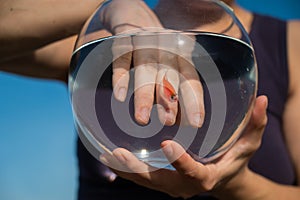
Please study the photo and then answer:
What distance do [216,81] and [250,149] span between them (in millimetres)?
230

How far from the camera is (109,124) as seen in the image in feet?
1.52

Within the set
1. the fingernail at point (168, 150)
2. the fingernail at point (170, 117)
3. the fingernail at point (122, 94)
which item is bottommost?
the fingernail at point (168, 150)

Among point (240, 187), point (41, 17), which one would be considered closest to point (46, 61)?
point (41, 17)

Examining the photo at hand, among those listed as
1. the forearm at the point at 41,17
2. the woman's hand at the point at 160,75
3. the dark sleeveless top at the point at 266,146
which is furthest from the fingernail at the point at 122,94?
the dark sleeveless top at the point at 266,146

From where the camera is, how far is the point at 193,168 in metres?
0.56

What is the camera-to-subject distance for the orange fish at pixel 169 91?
1.44 feet

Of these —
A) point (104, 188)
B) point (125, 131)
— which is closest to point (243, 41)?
point (125, 131)

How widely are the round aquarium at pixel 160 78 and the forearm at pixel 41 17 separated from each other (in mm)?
91

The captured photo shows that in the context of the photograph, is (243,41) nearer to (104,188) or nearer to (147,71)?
(147,71)

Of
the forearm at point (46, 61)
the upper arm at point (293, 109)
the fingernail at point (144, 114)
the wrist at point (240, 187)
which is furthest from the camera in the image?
the upper arm at point (293, 109)

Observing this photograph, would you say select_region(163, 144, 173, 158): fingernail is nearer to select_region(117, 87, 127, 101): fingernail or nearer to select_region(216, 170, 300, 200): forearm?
select_region(117, 87, 127, 101): fingernail

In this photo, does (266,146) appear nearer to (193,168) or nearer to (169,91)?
(193,168)

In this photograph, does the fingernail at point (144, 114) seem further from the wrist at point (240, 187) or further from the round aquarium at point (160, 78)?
the wrist at point (240, 187)

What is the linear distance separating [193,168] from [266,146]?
35 centimetres
